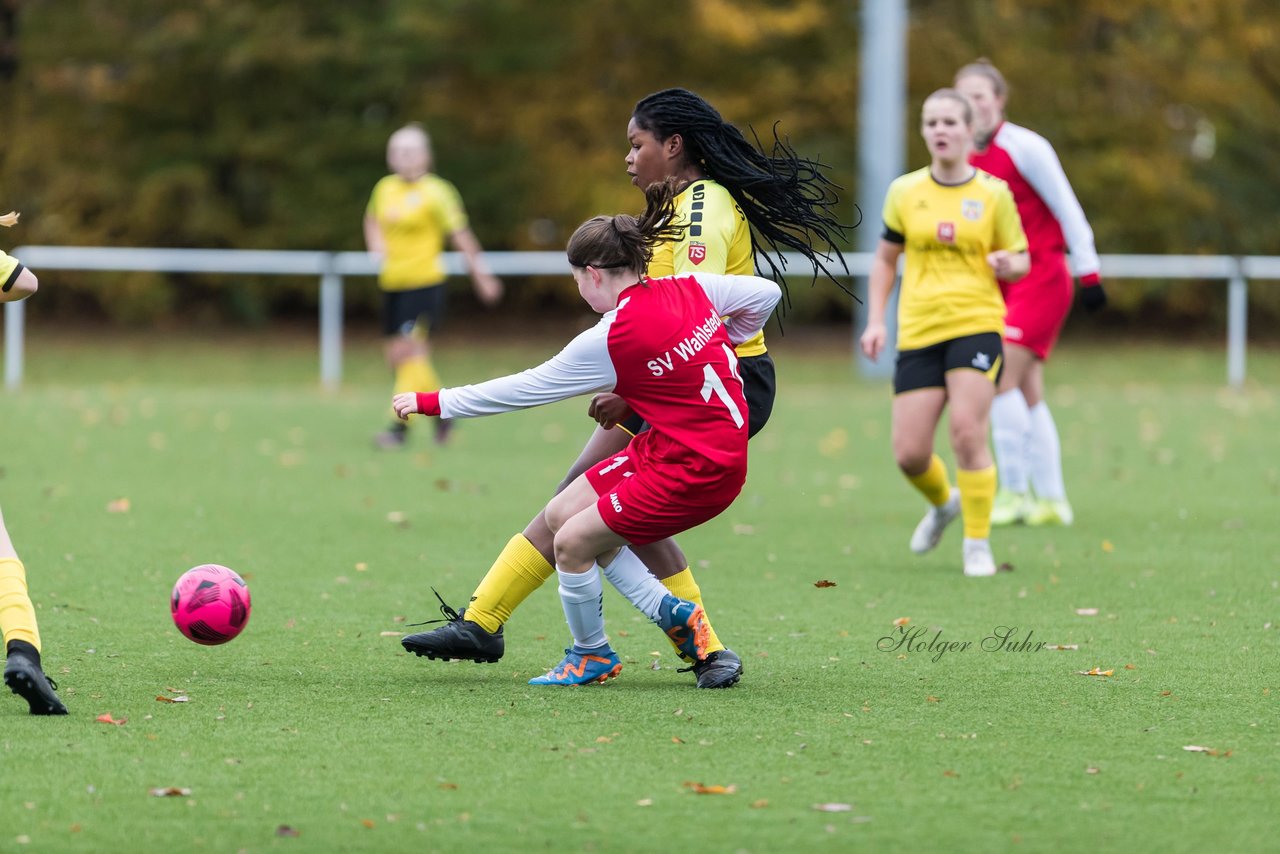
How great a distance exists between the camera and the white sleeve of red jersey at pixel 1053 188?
8.77m

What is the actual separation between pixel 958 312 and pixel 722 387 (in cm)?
281

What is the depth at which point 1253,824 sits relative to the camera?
414cm

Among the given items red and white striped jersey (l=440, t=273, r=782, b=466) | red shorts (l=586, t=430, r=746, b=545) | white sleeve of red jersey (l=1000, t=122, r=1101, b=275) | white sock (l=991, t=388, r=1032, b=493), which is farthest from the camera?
white sock (l=991, t=388, r=1032, b=493)

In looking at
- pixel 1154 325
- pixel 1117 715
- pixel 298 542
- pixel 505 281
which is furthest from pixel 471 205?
pixel 1117 715

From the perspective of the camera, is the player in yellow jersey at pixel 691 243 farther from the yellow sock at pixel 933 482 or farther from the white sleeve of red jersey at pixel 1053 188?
the white sleeve of red jersey at pixel 1053 188

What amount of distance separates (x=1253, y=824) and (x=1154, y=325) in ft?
77.6

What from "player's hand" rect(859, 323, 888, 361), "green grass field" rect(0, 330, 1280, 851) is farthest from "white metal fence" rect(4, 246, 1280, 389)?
"player's hand" rect(859, 323, 888, 361)

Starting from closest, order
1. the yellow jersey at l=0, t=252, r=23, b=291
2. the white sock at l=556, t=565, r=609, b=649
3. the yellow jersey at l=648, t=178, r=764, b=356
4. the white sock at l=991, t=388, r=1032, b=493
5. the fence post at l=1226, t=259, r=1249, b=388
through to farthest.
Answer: the yellow jersey at l=0, t=252, r=23, b=291 → the white sock at l=556, t=565, r=609, b=649 → the yellow jersey at l=648, t=178, r=764, b=356 → the white sock at l=991, t=388, r=1032, b=493 → the fence post at l=1226, t=259, r=1249, b=388

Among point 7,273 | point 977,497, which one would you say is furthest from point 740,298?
point 977,497

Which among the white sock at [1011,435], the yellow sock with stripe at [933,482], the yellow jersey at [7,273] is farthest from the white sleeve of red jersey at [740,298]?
the white sock at [1011,435]

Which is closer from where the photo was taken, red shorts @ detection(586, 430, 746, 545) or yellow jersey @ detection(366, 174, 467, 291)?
red shorts @ detection(586, 430, 746, 545)

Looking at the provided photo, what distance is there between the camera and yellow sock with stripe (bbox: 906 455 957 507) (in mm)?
8273

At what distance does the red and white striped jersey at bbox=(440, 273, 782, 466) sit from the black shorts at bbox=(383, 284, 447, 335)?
28.9 ft

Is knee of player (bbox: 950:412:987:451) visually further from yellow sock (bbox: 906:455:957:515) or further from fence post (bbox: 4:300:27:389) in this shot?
fence post (bbox: 4:300:27:389)
